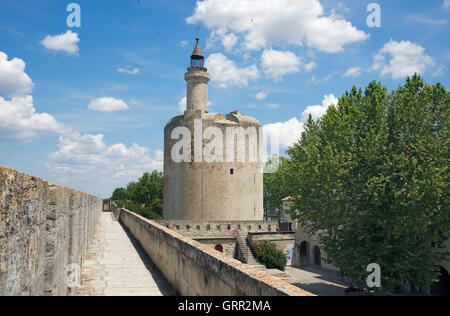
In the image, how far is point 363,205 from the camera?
1889 cm

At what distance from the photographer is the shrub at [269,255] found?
34.5m

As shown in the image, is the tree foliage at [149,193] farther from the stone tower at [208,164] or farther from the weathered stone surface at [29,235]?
the weathered stone surface at [29,235]

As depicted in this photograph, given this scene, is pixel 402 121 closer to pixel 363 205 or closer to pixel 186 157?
pixel 363 205

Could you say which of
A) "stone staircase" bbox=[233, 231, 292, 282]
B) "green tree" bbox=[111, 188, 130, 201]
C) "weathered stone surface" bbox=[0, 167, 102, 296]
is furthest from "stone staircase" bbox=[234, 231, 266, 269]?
"green tree" bbox=[111, 188, 130, 201]

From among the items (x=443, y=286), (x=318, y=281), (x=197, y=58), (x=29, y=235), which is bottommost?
(x=318, y=281)

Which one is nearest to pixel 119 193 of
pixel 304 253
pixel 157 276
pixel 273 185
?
pixel 273 185

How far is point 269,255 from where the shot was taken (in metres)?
34.8

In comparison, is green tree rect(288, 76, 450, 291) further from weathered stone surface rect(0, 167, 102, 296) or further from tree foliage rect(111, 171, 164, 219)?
tree foliage rect(111, 171, 164, 219)

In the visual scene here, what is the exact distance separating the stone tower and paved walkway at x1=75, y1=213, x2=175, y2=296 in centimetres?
2606

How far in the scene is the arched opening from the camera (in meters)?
23.7

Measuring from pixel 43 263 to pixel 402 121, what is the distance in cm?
1938

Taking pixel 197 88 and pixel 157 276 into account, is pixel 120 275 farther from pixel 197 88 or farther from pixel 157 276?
pixel 197 88

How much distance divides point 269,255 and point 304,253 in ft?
26.6
